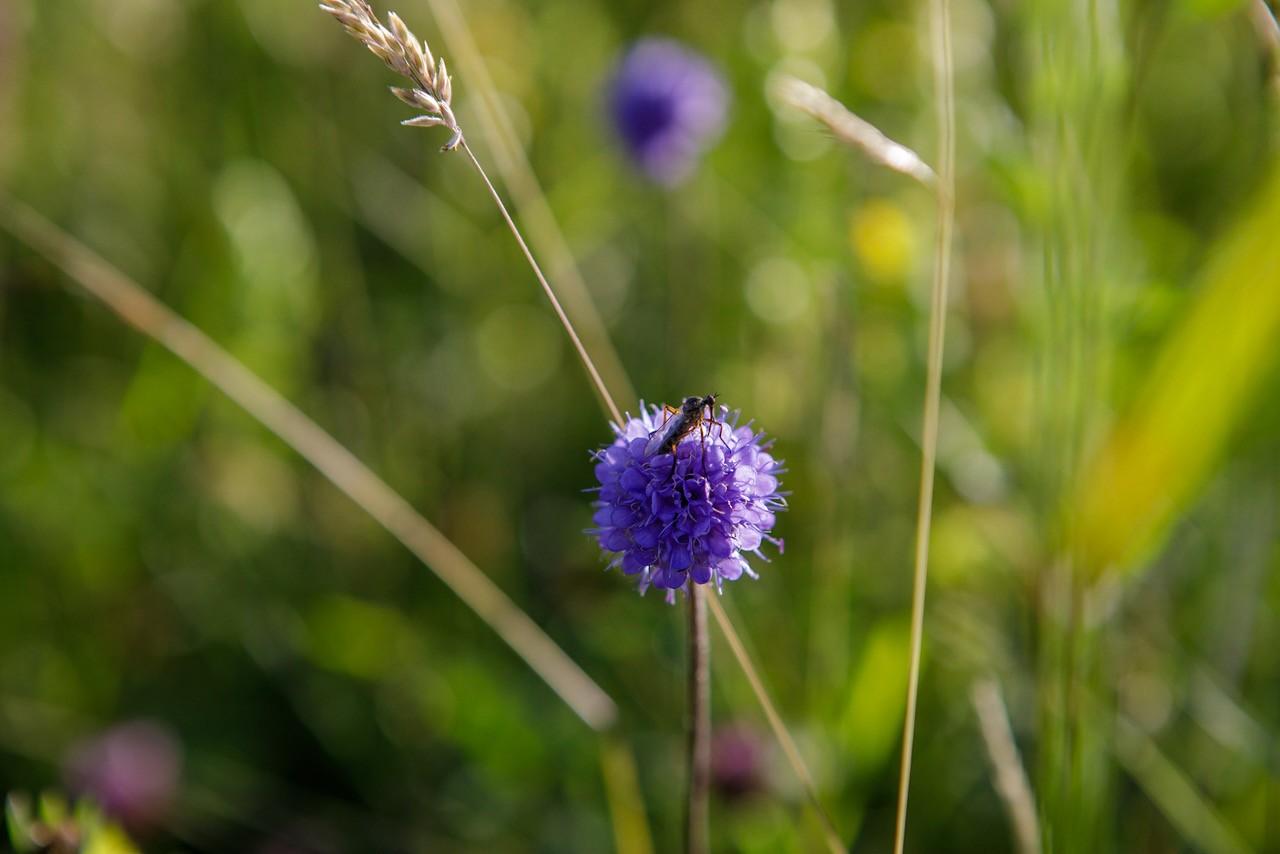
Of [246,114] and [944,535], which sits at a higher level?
[246,114]

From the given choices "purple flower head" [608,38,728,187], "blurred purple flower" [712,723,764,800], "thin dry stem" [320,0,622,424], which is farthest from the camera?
"purple flower head" [608,38,728,187]

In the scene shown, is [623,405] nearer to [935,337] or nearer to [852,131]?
[935,337]

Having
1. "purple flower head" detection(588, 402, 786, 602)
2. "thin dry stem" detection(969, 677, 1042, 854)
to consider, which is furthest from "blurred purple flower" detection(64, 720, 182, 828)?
"thin dry stem" detection(969, 677, 1042, 854)

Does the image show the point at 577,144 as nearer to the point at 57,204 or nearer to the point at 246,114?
the point at 246,114

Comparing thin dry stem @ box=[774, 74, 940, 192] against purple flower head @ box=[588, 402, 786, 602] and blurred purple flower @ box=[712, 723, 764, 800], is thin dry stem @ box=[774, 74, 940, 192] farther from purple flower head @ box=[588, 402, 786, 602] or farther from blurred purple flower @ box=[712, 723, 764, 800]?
blurred purple flower @ box=[712, 723, 764, 800]

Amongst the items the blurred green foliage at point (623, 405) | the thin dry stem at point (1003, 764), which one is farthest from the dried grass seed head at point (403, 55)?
the thin dry stem at point (1003, 764)

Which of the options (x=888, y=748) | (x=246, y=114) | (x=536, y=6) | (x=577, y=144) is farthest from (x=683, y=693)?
(x=536, y=6)

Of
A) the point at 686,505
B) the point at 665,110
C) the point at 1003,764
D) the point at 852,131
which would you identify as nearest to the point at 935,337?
the point at 852,131
